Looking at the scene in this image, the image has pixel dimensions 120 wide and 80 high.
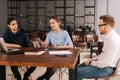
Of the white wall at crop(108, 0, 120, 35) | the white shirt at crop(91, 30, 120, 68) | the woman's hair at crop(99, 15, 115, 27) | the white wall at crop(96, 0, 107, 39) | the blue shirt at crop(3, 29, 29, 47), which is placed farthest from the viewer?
the white wall at crop(96, 0, 107, 39)

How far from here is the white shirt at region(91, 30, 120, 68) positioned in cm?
304

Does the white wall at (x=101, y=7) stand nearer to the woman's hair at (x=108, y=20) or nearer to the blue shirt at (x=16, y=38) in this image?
the blue shirt at (x=16, y=38)

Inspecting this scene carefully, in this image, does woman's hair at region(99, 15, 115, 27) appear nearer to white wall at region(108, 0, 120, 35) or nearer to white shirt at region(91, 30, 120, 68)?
white shirt at region(91, 30, 120, 68)

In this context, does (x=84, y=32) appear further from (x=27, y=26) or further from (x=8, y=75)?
(x=8, y=75)

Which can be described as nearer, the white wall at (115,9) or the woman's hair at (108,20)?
the woman's hair at (108,20)

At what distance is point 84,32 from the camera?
35.6 feet

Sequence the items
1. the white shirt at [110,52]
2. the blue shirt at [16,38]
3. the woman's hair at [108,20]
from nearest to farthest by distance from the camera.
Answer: the white shirt at [110,52] → the woman's hair at [108,20] → the blue shirt at [16,38]

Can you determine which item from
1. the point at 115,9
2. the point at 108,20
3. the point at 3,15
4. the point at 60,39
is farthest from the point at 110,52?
the point at 3,15

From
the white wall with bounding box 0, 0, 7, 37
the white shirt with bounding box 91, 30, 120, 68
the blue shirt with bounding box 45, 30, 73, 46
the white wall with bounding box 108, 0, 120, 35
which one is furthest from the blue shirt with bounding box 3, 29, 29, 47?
the white wall with bounding box 108, 0, 120, 35

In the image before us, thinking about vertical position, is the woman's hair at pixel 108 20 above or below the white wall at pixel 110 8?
below

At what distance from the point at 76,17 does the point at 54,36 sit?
7216 mm

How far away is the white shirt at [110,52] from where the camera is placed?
304cm

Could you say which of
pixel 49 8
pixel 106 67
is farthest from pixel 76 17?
pixel 106 67

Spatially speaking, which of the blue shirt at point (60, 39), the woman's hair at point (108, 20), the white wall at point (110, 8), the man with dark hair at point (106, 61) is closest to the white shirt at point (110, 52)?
the man with dark hair at point (106, 61)
